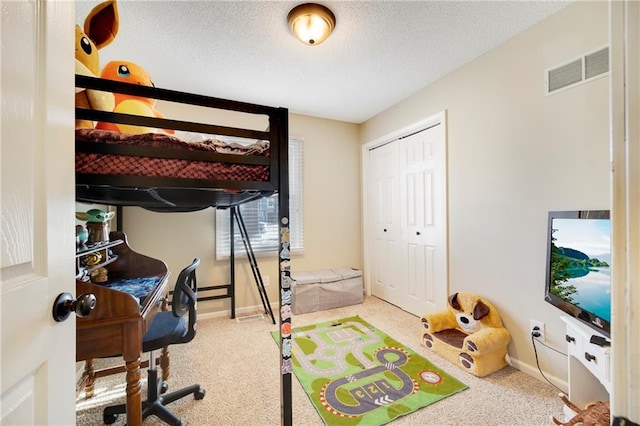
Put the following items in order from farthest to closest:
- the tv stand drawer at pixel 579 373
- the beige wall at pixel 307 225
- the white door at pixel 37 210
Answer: the beige wall at pixel 307 225, the tv stand drawer at pixel 579 373, the white door at pixel 37 210

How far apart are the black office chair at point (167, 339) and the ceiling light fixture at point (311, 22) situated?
1671 mm

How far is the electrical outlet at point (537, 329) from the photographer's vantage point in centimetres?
176

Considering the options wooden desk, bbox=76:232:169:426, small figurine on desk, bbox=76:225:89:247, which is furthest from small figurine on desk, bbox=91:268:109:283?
wooden desk, bbox=76:232:169:426

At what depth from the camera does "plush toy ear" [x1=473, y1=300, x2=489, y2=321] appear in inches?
78.1

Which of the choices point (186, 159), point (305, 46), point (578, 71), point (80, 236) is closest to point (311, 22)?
point (305, 46)

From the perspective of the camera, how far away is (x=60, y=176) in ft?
2.00

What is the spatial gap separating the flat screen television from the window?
228cm

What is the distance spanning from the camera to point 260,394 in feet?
5.35

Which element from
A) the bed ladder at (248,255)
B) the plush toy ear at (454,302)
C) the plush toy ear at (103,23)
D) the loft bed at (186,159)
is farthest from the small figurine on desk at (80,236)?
the plush toy ear at (454,302)

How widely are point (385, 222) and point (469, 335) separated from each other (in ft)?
5.35

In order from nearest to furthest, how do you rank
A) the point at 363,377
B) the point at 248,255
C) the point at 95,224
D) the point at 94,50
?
the point at 94,50 → the point at 95,224 → the point at 363,377 → the point at 248,255

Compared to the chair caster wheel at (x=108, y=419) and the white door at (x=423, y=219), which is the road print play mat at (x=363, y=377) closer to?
the white door at (x=423, y=219)

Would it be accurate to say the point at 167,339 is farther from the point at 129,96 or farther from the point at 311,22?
the point at 311,22

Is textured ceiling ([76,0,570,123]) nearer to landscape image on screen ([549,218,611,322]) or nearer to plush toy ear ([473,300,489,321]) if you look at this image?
landscape image on screen ([549,218,611,322])
